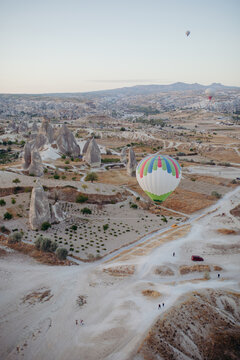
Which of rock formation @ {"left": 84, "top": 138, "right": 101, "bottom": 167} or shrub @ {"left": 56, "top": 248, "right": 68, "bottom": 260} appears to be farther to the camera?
rock formation @ {"left": 84, "top": 138, "right": 101, "bottom": 167}

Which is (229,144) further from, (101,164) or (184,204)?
(184,204)

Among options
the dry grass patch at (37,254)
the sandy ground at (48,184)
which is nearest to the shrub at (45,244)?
the dry grass patch at (37,254)

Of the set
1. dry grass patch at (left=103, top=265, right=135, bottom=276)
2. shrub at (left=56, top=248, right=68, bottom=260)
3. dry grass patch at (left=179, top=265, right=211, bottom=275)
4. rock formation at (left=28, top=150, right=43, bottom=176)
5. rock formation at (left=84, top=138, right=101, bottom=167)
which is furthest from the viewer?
rock formation at (left=84, top=138, right=101, bottom=167)

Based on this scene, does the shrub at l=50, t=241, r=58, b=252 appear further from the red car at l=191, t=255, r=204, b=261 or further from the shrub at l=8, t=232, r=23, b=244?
the red car at l=191, t=255, r=204, b=261

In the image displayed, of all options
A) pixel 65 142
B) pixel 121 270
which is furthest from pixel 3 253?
pixel 65 142

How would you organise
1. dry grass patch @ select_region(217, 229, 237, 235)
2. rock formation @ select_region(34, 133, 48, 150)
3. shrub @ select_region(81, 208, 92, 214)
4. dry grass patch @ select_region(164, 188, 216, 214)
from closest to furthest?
dry grass patch @ select_region(217, 229, 237, 235)
shrub @ select_region(81, 208, 92, 214)
dry grass patch @ select_region(164, 188, 216, 214)
rock formation @ select_region(34, 133, 48, 150)

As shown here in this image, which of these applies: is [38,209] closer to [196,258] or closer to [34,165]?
[196,258]

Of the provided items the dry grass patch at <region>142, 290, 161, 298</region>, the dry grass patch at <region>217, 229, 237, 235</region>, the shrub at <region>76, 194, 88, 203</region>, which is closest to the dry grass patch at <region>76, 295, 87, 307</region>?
the dry grass patch at <region>142, 290, 161, 298</region>
